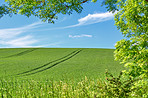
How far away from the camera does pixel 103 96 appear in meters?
5.99

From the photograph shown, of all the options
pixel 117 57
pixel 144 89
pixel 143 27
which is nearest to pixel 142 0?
pixel 143 27

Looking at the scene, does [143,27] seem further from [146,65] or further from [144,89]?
[144,89]

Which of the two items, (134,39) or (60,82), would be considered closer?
(134,39)

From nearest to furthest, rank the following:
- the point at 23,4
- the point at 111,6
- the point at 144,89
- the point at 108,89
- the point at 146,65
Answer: the point at 146,65 < the point at 144,89 < the point at 108,89 < the point at 23,4 < the point at 111,6

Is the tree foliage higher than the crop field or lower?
higher

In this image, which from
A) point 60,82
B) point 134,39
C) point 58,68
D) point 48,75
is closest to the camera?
point 134,39

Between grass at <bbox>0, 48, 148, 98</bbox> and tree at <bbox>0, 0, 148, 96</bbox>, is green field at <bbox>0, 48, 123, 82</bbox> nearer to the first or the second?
grass at <bbox>0, 48, 148, 98</bbox>

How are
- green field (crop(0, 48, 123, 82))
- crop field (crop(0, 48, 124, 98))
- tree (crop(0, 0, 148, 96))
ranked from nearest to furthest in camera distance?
tree (crop(0, 0, 148, 96)) → crop field (crop(0, 48, 124, 98)) → green field (crop(0, 48, 123, 82))

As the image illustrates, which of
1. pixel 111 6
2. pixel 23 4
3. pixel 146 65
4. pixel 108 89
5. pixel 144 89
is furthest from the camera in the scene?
pixel 111 6

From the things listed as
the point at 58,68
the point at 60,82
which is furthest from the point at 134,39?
→ the point at 58,68

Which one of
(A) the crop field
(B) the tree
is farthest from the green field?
(B) the tree

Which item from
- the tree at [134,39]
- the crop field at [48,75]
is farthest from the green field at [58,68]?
the tree at [134,39]

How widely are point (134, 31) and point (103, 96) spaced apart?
8.70 feet

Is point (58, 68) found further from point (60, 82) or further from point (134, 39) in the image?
point (134, 39)
